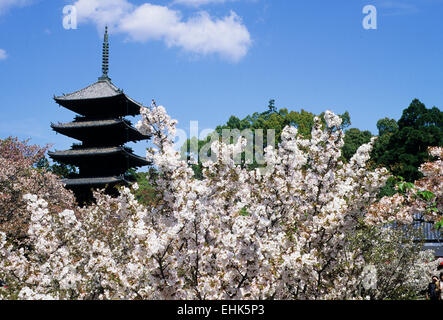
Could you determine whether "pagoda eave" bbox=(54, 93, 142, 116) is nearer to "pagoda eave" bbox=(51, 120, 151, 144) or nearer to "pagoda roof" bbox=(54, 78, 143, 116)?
"pagoda roof" bbox=(54, 78, 143, 116)

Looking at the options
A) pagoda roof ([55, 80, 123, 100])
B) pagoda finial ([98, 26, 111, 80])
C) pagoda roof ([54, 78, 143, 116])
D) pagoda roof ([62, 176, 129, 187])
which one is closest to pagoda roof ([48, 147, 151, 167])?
pagoda roof ([62, 176, 129, 187])

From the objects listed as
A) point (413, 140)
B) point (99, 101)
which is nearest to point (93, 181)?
point (99, 101)

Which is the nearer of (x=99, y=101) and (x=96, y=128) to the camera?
(x=96, y=128)

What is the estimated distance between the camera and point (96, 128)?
32750 mm

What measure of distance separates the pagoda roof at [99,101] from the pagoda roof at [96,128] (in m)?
1.37

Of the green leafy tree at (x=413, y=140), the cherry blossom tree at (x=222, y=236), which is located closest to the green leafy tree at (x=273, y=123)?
the green leafy tree at (x=413, y=140)

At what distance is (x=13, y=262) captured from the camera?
7.60 m

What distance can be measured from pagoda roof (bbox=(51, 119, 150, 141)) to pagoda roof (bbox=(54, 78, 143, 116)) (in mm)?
1369

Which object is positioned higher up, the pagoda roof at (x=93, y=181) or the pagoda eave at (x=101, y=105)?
the pagoda eave at (x=101, y=105)

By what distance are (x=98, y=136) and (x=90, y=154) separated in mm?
2527

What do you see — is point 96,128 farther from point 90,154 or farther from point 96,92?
point 96,92

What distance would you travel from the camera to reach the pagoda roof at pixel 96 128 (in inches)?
1262

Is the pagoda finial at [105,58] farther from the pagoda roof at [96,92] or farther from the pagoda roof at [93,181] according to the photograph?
the pagoda roof at [93,181]
